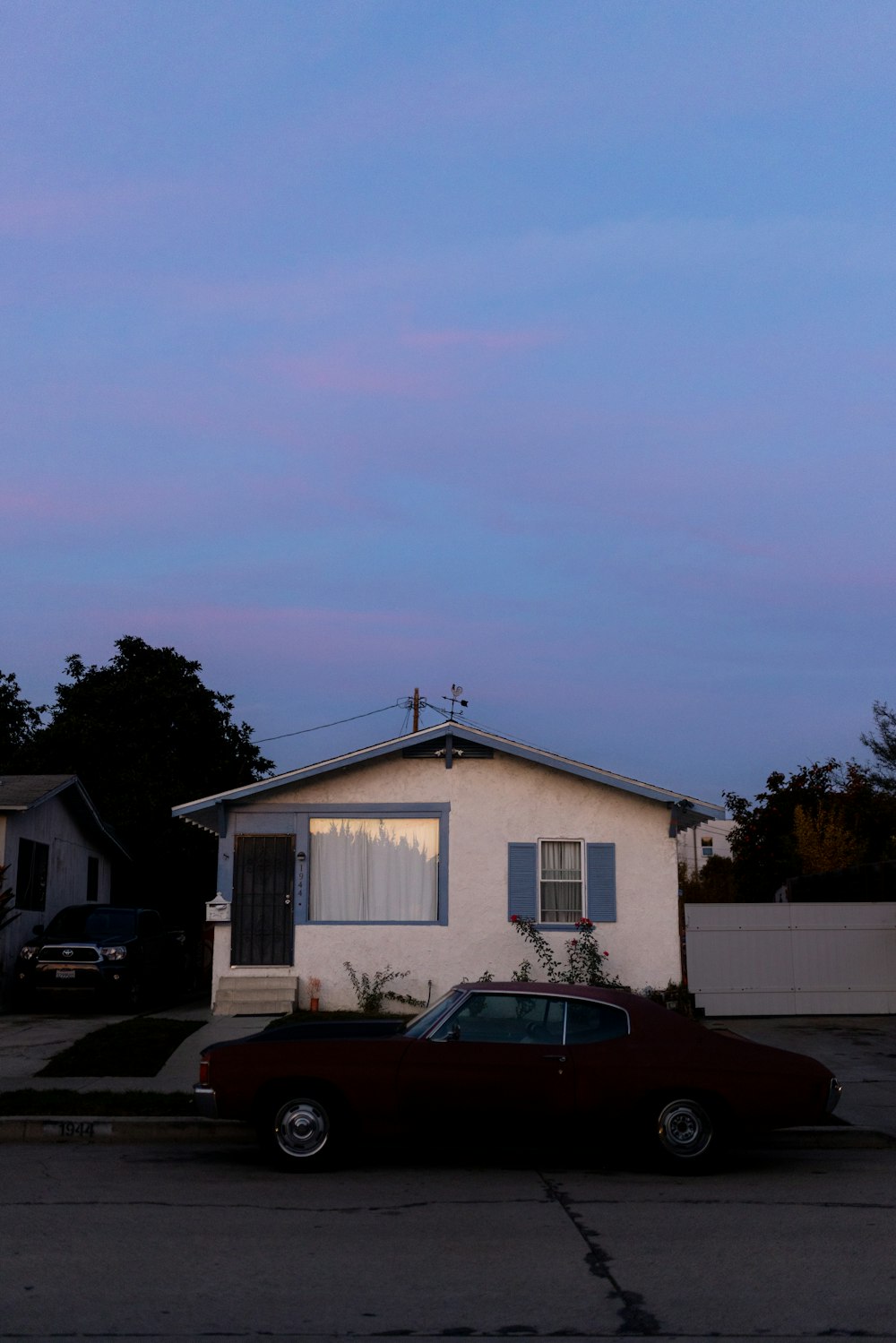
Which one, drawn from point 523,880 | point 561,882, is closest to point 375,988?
point 523,880

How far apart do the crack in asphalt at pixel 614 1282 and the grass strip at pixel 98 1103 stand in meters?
4.10

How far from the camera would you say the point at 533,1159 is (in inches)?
412

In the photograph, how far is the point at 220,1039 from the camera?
17.0m

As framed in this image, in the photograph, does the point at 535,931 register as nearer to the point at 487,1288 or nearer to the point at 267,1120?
the point at 267,1120

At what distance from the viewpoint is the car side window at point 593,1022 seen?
9797mm

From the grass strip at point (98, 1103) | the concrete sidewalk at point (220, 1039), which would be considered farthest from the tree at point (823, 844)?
the grass strip at point (98, 1103)

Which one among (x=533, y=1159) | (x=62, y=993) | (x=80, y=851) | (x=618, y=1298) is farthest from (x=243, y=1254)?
(x=80, y=851)

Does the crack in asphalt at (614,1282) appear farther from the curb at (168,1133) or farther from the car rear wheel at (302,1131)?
the curb at (168,1133)

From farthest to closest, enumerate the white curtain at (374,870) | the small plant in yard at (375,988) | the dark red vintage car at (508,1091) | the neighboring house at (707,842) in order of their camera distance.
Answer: the neighboring house at (707,842), the white curtain at (374,870), the small plant in yard at (375,988), the dark red vintage car at (508,1091)

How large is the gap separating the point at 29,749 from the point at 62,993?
16300 millimetres

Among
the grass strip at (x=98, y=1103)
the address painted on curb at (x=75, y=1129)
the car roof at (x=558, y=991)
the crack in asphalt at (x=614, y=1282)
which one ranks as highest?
the car roof at (x=558, y=991)

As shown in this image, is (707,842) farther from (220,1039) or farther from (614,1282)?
(614,1282)

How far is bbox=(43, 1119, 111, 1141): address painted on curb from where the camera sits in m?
11.1

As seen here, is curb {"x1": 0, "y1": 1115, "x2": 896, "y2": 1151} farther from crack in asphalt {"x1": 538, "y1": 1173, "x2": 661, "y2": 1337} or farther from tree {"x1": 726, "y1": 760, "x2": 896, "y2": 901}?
tree {"x1": 726, "y1": 760, "x2": 896, "y2": 901}
